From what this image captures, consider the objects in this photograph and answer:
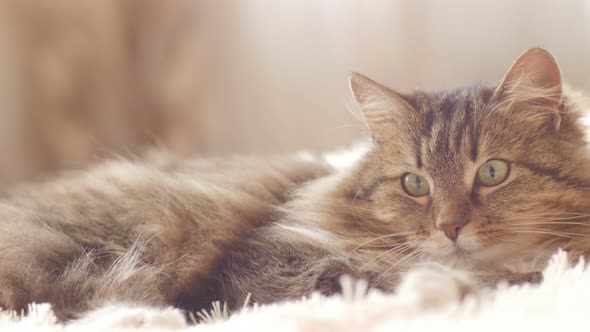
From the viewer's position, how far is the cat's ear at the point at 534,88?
1.32 m

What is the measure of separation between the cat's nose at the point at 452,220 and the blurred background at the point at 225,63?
4.22 feet

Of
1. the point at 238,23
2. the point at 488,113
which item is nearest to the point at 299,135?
the point at 238,23

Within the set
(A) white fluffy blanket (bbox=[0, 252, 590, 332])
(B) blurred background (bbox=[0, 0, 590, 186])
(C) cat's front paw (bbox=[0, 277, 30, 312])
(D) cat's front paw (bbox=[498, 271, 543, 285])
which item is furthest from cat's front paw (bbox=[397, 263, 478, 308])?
(B) blurred background (bbox=[0, 0, 590, 186])

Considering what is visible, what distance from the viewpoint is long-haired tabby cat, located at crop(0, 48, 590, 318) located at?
4.09ft

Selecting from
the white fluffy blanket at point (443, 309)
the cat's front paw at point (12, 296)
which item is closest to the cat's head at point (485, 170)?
the white fluffy blanket at point (443, 309)

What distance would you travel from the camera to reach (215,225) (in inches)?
60.0

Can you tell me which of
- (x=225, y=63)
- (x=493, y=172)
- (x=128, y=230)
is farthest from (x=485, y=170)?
(x=225, y=63)

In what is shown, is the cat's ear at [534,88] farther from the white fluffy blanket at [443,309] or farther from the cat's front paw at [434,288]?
the cat's front paw at [434,288]

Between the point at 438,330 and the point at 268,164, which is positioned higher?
the point at 268,164

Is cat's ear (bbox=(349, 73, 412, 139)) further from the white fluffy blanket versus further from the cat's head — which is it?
the white fluffy blanket

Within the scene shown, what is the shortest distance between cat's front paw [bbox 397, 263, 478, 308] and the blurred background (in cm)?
157

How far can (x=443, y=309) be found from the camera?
35.3 inches

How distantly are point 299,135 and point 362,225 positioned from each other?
4.40ft

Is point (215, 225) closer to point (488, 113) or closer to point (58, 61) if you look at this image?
point (488, 113)
